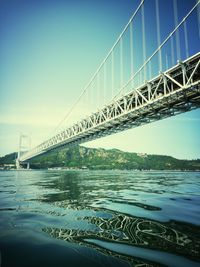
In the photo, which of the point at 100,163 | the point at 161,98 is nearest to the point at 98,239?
the point at 161,98

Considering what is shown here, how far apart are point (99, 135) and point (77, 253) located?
31800 millimetres

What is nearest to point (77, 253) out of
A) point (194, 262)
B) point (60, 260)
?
point (60, 260)

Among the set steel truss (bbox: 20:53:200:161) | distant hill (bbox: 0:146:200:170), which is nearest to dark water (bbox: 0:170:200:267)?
steel truss (bbox: 20:53:200:161)

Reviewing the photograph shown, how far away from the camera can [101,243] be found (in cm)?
359

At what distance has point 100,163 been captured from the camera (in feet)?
482

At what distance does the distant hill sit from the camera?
11988 centimetres

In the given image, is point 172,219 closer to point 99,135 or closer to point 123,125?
point 123,125

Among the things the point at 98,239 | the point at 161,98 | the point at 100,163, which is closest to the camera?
the point at 98,239

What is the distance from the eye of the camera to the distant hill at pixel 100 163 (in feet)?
393

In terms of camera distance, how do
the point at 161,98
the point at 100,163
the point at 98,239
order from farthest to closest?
the point at 100,163 → the point at 161,98 → the point at 98,239

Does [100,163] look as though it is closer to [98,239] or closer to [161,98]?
[161,98]

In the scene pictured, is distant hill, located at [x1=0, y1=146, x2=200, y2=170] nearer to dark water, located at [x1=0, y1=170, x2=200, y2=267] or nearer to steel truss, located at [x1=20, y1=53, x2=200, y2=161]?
steel truss, located at [x1=20, y1=53, x2=200, y2=161]

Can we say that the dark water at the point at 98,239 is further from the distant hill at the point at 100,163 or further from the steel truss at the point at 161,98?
the distant hill at the point at 100,163

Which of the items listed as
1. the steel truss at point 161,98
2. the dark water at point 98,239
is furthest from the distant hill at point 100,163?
the dark water at point 98,239
